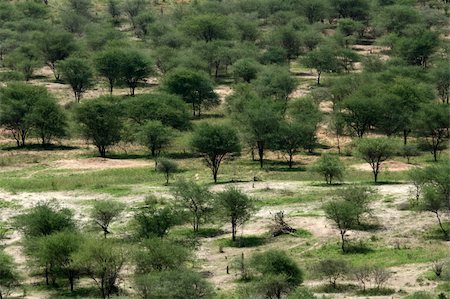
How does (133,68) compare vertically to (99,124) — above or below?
below

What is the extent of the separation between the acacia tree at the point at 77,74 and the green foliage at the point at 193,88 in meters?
13.5

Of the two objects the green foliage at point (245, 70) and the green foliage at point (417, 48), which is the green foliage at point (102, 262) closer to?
the green foliage at point (245, 70)

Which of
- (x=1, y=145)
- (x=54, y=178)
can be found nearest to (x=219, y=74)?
A: (x=1, y=145)

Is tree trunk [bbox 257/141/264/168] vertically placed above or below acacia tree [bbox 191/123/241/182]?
below

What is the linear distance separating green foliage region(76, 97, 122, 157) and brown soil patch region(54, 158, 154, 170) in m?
3.44

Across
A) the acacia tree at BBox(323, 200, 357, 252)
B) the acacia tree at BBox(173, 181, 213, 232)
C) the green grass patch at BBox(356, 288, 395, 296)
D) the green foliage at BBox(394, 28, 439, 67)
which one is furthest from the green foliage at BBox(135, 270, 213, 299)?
the green foliage at BBox(394, 28, 439, 67)

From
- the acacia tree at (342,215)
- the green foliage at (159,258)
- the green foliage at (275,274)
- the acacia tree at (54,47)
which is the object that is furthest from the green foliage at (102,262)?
the acacia tree at (54,47)

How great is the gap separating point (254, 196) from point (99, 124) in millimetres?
28034

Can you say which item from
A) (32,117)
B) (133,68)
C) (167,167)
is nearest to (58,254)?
(167,167)

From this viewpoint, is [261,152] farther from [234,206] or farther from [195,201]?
[234,206]

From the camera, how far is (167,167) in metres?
74.1

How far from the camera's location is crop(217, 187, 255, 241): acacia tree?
5538cm

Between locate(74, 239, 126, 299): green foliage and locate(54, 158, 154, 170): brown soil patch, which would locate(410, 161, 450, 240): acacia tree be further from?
locate(54, 158, 154, 170): brown soil patch

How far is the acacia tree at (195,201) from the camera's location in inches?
2304
